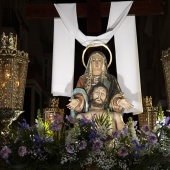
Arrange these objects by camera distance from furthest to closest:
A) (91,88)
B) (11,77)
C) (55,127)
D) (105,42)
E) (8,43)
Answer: (105,42) → (91,88) → (8,43) → (11,77) → (55,127)

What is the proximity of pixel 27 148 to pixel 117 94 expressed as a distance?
1424 millimetres

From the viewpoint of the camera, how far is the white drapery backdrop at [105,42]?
5.03 metres

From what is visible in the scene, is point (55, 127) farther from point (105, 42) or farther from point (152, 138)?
point (105, 42)

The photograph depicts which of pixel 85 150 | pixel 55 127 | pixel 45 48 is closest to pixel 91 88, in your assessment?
pixel 55 127

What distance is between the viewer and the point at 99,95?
14.2 feet

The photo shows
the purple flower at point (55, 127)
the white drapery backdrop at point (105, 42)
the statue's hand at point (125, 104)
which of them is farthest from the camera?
the white drapery backdrop at point (105, 42)

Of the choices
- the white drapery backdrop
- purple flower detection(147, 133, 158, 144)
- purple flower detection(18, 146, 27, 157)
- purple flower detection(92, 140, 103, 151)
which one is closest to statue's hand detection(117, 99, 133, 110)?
the white drapery backdrop

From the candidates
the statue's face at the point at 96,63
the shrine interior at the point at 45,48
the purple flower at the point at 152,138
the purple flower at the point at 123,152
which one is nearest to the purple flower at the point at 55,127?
the purple flower at the point at 123,152

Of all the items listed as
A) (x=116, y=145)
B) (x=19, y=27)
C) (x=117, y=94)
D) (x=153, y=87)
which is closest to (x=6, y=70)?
(x=117, y=94)

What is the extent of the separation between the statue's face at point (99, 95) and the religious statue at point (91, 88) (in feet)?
0.06

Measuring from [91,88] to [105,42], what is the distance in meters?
0.72

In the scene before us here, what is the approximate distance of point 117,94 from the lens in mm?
4367

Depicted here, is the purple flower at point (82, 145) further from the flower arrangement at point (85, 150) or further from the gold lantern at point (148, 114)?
the gold lantern at point (148, 114)

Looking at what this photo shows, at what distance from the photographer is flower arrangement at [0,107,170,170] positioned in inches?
121
